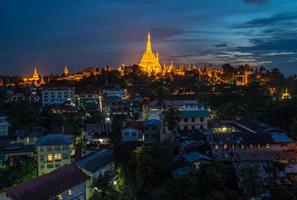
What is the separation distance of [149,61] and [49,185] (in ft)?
190

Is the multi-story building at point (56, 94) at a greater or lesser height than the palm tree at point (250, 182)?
greater

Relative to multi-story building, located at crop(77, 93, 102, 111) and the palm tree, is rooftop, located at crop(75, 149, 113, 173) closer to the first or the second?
the palm tree

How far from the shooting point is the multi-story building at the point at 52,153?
23.1 m

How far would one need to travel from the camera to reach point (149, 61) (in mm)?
73938

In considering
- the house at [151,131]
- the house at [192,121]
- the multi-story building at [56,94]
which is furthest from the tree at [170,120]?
the multi-story building at [56,94]

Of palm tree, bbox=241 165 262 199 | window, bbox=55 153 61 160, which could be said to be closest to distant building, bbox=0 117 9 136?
window, bbox=55 153 61 160

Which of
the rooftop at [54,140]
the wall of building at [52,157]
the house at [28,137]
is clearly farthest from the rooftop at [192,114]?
the house at [28,137]

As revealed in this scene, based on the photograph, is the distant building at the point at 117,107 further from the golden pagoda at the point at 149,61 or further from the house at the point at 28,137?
the golden pagoda at the point at 149,61

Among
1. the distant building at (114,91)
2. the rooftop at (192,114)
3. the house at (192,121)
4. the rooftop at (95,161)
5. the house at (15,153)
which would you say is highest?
the distant building at (114,91)

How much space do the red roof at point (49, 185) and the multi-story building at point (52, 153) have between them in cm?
446

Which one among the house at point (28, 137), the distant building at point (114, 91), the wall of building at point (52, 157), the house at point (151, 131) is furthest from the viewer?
the distant building at point (114, 91)

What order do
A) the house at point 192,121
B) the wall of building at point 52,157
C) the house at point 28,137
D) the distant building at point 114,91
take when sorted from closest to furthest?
1. the wall of building at point 52,157
2. the house at point 192,121
3. the house at point 28,137
4. the distant building at point 114,91

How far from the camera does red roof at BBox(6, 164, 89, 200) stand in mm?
16109

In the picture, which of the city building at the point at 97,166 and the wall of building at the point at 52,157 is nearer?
the city building at the point at 97,166
